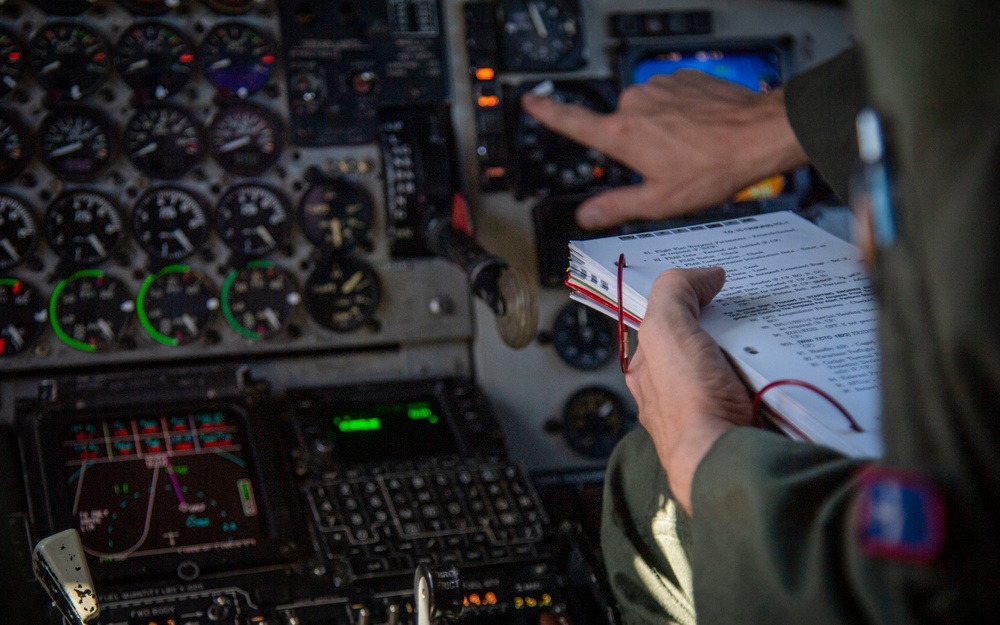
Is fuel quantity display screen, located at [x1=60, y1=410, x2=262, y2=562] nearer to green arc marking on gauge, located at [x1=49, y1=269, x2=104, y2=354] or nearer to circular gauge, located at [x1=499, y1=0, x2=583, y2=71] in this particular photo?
green arc marking on gauge, located at [x1=49, y1=269, x2=104, y2=354]

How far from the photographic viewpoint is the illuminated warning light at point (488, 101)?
2787 mm

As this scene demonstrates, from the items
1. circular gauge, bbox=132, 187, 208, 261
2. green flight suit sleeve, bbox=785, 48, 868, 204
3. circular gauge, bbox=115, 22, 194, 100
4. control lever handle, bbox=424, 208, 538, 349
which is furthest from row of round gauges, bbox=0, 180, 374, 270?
green flight suit sleeve, bbox=785, 48, 868, 204

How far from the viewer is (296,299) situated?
8.70 ft

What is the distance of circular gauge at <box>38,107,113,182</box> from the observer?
2562 millimetres

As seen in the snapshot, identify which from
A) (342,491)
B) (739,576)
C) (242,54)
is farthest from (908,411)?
(242,54)

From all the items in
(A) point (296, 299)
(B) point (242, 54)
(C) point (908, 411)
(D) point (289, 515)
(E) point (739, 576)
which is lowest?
(D) point (289, 515)

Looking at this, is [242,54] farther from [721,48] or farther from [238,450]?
[721,48]

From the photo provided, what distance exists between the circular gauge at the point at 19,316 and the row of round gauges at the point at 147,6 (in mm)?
706

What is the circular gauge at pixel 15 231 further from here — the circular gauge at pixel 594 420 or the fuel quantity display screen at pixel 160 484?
the circular gauge at pixel 594 420

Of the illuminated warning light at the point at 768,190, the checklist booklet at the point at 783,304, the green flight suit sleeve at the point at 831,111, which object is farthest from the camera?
the illuminated warning light at the point at 768,190

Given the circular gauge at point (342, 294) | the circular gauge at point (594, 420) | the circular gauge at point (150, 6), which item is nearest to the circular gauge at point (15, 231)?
the circular gauge at point (150, 6)

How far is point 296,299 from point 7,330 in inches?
28.0

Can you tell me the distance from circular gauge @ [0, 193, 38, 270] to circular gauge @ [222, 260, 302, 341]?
494 mm

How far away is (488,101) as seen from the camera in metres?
2.79
